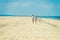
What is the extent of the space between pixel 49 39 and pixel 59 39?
660 millimetres

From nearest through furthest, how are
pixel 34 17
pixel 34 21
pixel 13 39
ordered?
pixel 13 39 < pixel 34 17 < pixel 34 21

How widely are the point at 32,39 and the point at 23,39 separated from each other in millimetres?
580

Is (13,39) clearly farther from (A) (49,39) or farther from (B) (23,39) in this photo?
(A) (49,39)

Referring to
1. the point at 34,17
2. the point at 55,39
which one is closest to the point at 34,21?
the point at 34,17

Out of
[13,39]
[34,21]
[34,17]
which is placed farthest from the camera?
[34,21]

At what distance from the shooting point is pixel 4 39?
905cm

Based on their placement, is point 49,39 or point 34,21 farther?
point 34,21

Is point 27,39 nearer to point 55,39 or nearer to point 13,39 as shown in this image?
point 13,39

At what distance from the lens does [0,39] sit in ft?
29.6

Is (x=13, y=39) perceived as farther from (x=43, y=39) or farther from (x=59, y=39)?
(x=59, y=39)

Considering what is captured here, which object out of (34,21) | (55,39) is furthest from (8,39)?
(34,21)

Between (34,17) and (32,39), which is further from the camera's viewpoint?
(34,17)

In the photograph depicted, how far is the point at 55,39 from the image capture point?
9328 millimetres

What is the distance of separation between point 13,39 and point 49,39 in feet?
7.68
